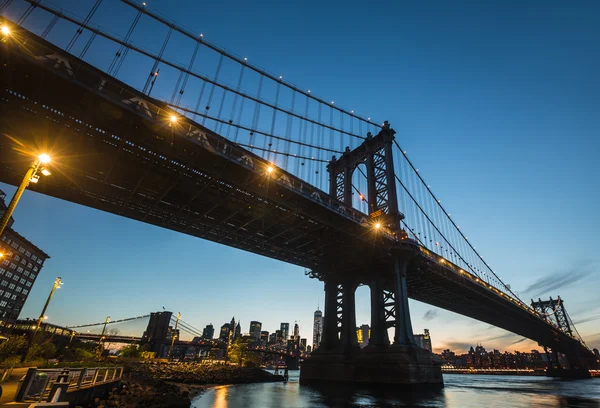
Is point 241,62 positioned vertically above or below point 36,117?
above

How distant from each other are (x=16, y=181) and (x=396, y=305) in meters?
36.9

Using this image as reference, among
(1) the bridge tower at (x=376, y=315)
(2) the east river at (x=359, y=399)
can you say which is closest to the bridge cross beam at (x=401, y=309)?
(1) the bridge tower at (x=376, y=315)

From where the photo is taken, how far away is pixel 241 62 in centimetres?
3222

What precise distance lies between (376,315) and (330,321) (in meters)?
6.25

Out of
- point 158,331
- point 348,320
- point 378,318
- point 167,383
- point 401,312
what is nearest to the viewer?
point 167,383

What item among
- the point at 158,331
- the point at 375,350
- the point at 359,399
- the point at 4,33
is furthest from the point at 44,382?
the point at 158,331

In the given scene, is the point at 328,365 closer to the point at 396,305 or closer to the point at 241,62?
the point at 396,305

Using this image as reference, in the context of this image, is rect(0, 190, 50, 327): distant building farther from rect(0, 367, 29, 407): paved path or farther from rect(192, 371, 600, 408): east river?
rect(192, 371, 600, 408): east river

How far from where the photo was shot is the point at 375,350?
32469 millimetres

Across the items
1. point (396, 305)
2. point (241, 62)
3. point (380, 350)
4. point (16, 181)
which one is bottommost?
point (380, 350)

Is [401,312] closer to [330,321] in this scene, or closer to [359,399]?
[330,321]

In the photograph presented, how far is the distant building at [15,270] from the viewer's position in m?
102

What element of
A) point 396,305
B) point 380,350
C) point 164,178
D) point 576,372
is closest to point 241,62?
point 164,178

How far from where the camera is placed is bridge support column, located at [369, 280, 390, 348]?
33.7 metres
